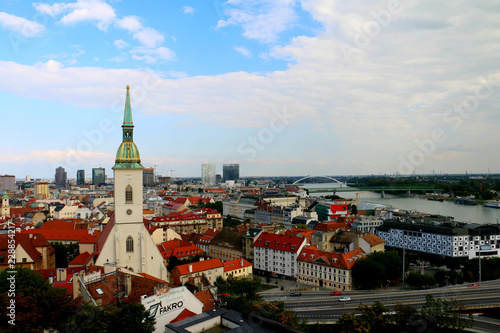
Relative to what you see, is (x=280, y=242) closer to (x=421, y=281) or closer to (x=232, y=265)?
(x=232, y=265)

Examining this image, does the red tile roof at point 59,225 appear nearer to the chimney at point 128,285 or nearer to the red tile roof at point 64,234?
the red tile roof at point 64,234

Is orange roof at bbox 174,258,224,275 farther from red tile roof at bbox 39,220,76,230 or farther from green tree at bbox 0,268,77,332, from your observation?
red tile roof at bbox 39,220,76,230

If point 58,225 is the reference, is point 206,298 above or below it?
below

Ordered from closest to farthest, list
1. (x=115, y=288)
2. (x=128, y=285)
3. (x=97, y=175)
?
(x=128, y=285)
(x=115, y=288)
(x=97, y=175)

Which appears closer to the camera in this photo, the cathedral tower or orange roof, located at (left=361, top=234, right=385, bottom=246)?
the cathedral tower

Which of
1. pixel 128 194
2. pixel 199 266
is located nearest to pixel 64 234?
pixel 199 266

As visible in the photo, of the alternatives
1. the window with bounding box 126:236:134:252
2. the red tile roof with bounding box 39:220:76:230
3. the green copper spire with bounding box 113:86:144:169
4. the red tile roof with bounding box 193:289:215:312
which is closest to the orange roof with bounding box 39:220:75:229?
the red tile roof with bounding box 39:220:76:230

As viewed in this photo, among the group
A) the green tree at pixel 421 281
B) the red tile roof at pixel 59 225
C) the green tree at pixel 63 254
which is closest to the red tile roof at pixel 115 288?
the green tree at pixel 63 254
